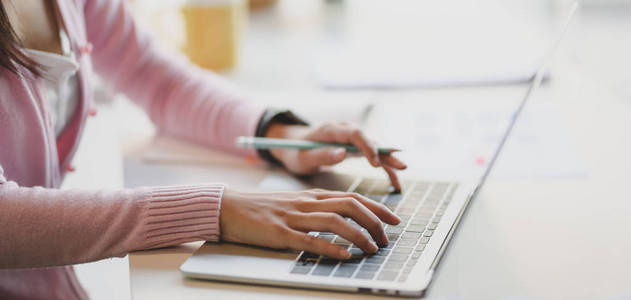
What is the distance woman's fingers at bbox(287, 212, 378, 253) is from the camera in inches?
27.0

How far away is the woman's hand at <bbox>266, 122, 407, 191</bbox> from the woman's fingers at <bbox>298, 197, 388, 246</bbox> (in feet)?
0.51

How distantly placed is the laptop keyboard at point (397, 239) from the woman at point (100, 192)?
1 cm

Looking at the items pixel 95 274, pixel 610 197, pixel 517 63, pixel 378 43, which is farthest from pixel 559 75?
pixel 95 274

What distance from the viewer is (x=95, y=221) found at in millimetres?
705

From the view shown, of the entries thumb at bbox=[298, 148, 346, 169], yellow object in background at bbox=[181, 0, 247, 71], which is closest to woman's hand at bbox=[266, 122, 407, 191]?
thumb at bbox=[298, 148, 346, 169]

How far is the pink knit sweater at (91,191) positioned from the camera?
0.70 m

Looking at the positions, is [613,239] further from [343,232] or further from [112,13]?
[112,13]

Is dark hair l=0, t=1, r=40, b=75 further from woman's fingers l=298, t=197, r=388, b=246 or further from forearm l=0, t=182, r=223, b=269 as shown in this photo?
woman's fingers l=298, t=197, r=388, b=246

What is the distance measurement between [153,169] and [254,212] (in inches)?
14.0

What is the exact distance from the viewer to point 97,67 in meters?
1.15

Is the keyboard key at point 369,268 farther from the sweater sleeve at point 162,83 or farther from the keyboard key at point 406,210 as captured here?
the sweater sleeve at point 162,83

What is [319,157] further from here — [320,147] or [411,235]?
[411,235]

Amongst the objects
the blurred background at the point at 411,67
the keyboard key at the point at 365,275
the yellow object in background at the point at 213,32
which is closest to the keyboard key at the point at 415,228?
the keyboard key at the point at 365,275

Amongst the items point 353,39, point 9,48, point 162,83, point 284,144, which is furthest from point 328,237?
point 353,39
